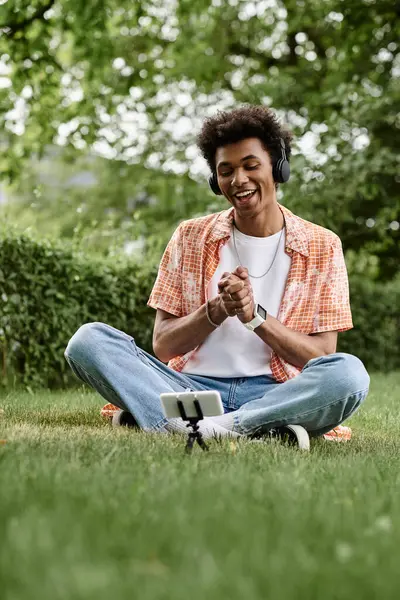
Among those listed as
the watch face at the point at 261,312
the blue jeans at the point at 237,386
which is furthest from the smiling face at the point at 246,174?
the blue jeans at the point at 237,386

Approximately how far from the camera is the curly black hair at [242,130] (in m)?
4.35

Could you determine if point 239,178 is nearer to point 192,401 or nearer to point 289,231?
point 289,231

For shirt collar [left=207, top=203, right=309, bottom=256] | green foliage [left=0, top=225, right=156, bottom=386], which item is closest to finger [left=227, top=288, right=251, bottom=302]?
shirt collar [left=207, top=203, right=309, bottom=256]

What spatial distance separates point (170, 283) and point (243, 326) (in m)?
0.44

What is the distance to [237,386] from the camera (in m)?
4.29

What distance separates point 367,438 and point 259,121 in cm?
166

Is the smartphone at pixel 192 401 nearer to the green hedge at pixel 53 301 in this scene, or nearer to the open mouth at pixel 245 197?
the open mouth at pixel 245 197

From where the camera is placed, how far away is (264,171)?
4.35 m

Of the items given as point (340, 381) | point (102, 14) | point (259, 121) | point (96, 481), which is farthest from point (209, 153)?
point (102, 14)

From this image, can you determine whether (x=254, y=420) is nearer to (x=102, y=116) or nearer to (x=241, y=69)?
(x=102, y=116)

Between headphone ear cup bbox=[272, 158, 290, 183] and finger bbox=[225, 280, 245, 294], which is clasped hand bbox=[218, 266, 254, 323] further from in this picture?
headphone ear cup bbox=[272, 158, 290, 183]

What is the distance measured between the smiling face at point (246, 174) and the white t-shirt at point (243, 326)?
0.77 feet

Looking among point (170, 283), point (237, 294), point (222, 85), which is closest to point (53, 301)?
point (170, 283)

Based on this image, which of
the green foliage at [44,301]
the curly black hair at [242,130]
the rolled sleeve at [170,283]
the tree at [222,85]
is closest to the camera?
the curly black hair at [242,130]
